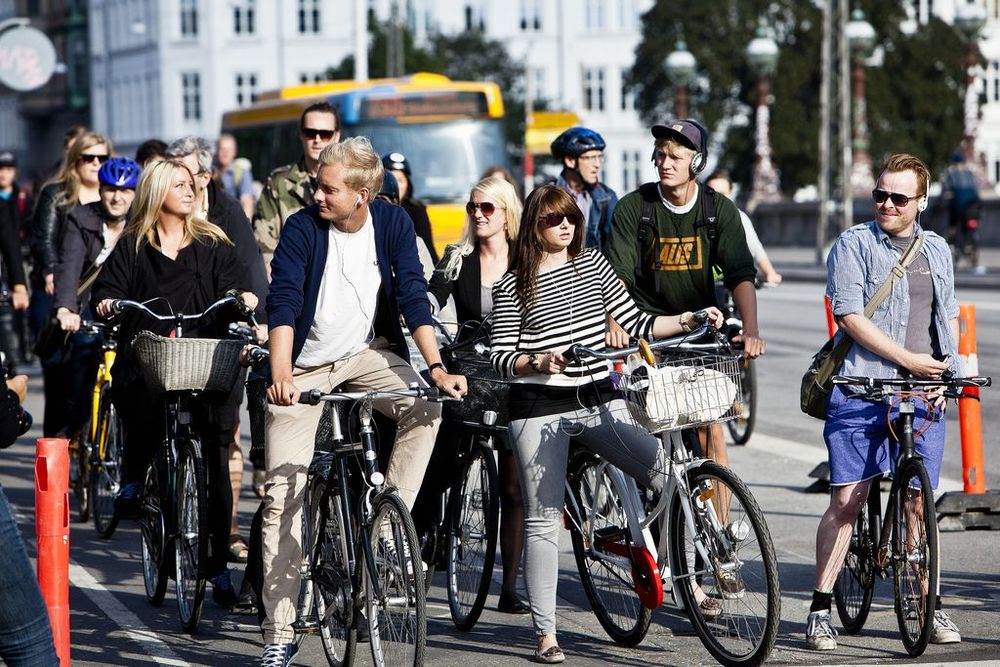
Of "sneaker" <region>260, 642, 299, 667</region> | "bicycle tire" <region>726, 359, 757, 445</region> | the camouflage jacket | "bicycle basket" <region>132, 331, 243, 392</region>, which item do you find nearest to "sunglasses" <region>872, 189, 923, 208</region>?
"bicycle basket" <region>132, 331, 243, 392</region>

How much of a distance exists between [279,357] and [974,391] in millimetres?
3046

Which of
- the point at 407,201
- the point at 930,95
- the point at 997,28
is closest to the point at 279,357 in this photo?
the point at 407,201

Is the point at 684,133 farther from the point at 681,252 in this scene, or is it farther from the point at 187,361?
the point at 187,361

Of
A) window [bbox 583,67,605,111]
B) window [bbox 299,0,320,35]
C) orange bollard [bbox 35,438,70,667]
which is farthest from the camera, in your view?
window [bbox 583,67,605,111]

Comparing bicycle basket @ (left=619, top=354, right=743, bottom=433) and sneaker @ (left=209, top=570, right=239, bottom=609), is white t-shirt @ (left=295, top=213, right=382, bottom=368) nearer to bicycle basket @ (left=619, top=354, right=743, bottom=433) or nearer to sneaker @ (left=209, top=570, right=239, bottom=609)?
bicycle basket @ (left=619, top=354, right=743, bottom=433)

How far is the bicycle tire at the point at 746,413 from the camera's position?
1225cm

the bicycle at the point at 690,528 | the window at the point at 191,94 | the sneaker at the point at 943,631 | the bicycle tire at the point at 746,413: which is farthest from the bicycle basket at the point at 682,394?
the window at the point at 191,94

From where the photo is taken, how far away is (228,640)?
714cm

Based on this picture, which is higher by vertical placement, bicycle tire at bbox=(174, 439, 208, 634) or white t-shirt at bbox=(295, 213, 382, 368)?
white t-shirt at bbox=(295, 213, 382, 368)

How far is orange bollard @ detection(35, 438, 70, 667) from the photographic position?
5.39 m

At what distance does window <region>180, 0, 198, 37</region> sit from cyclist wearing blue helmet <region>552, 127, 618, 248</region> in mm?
83668

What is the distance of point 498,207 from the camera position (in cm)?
745

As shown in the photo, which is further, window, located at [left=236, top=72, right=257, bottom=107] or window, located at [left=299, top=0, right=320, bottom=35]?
window, located at [left=299, top=0, right=320, bottom=35]

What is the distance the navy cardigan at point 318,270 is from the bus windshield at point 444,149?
18.9 metres
